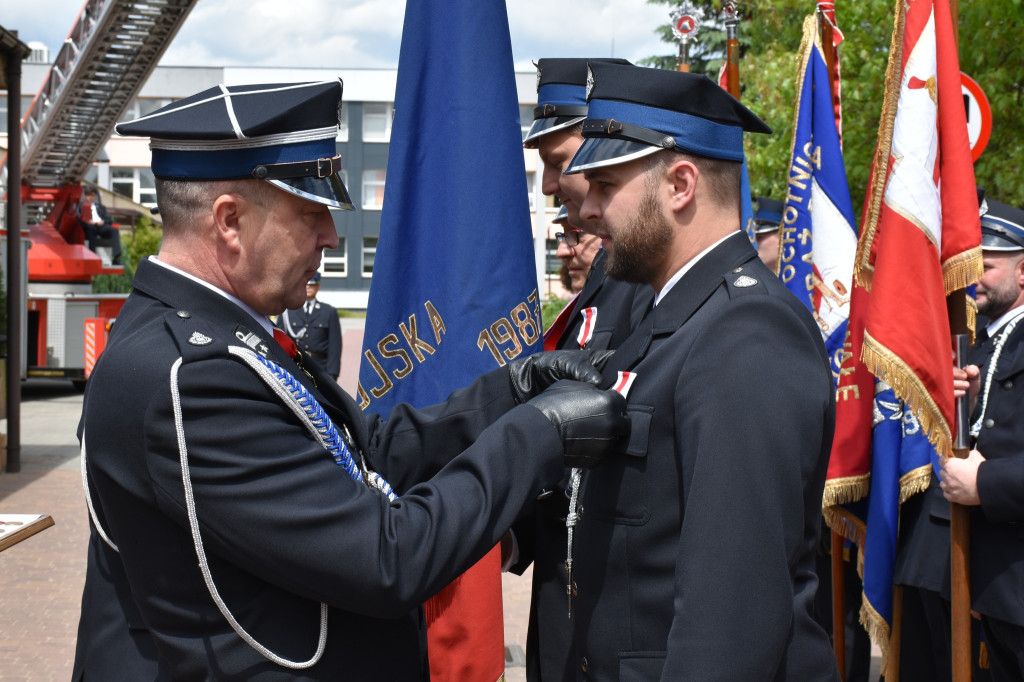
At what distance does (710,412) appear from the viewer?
186 centimetres

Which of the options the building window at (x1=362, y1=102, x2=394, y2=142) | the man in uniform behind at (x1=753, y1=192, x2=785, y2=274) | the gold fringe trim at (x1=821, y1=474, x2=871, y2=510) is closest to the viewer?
the gold fringe trim at (x1=821, y1=474, x2=871, y2=510)

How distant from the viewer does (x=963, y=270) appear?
3434 millimetres

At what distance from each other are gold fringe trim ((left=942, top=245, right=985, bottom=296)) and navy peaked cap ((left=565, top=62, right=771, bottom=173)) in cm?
154

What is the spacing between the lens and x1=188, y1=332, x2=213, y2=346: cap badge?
5.93ft

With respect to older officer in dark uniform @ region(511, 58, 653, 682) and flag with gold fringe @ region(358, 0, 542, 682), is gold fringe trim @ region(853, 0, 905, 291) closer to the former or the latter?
older officer in dark uniform @ region(511, 58, 653, 682)

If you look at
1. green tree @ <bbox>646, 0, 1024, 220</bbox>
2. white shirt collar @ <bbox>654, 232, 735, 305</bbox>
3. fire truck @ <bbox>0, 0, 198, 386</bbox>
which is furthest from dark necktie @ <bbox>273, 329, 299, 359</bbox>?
fire truck @ <bbox>0, 0, 198, 386</bbox>

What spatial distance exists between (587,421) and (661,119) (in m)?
0.73

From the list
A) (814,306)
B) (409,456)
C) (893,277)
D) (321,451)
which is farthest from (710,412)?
(814,306)

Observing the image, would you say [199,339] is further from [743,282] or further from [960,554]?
[960,554]

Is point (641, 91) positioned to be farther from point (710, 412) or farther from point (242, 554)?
point (242, 554)

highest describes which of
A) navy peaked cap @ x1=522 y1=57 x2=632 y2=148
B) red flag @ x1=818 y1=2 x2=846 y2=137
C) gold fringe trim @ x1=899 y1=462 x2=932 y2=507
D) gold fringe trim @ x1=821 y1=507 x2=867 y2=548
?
red flag @ x1=818 y1=2 x2=846 y2=137

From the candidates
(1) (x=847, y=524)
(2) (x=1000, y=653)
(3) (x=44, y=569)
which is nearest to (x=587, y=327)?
(1) (x=847, y=524)

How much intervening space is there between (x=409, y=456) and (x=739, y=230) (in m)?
1.10

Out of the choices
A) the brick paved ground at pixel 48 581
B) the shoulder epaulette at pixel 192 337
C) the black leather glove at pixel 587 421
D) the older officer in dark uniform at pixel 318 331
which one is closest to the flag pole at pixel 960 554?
the black leather glove at pixel 587 421
